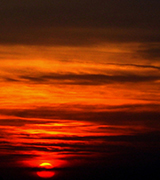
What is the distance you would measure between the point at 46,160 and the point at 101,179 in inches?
375

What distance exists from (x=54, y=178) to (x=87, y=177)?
4.26m

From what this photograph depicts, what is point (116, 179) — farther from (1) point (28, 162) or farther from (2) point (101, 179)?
(1) point (28, 162)

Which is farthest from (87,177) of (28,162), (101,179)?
(28,162)

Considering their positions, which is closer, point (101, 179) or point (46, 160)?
point (46, 160)

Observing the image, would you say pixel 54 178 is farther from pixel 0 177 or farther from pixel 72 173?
pixel 0 177

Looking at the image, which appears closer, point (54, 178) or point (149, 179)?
point (149, 179)

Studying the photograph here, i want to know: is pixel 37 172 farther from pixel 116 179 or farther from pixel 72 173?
pixel 116 179

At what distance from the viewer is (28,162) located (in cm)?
7800

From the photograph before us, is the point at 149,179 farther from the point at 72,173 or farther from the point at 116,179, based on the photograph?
the point at 72,173

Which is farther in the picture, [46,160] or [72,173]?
[72,173]

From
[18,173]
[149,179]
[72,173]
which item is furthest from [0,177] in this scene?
[149,179]

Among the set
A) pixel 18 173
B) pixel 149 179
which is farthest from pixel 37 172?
pixel 149 179

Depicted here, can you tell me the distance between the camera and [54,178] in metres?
81.6

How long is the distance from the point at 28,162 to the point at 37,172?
96.8 inches
